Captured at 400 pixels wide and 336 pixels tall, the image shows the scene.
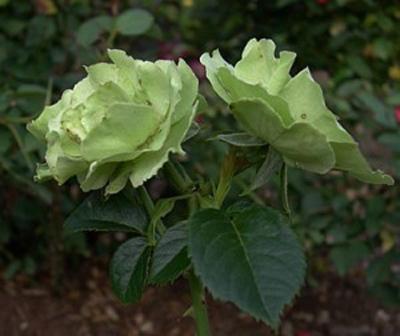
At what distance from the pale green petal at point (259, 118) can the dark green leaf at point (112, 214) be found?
134 mm

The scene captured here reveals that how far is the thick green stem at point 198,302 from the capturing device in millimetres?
783

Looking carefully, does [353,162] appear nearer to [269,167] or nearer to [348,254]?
[269,167]

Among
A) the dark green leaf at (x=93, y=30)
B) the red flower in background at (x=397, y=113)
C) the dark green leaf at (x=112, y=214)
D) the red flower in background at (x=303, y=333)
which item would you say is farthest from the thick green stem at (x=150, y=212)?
the red flower in background at (x=303, y=333)

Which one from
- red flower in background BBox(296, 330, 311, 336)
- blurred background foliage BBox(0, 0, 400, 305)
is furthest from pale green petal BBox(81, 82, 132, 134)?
red flower in background BBox(296, 330, 311, 336)

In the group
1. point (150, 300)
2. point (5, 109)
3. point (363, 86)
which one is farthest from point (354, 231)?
point (5, 109)

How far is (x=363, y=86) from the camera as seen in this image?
2297mm

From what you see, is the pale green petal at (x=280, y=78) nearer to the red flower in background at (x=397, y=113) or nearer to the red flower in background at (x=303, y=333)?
the red flower in background at (x=397, y=113)

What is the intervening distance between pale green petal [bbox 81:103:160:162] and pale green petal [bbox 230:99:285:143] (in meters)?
0.07

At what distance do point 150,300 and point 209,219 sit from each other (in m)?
1.89

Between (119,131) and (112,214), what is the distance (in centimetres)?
11

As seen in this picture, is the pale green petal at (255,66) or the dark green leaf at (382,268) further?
the dark green leaf at (382,268)

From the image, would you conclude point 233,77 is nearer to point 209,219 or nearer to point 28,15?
point 209,219

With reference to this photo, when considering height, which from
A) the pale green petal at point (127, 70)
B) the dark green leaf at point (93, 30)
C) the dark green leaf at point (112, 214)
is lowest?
the dark green leaf at point (93, 30)

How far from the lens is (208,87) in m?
2.14
